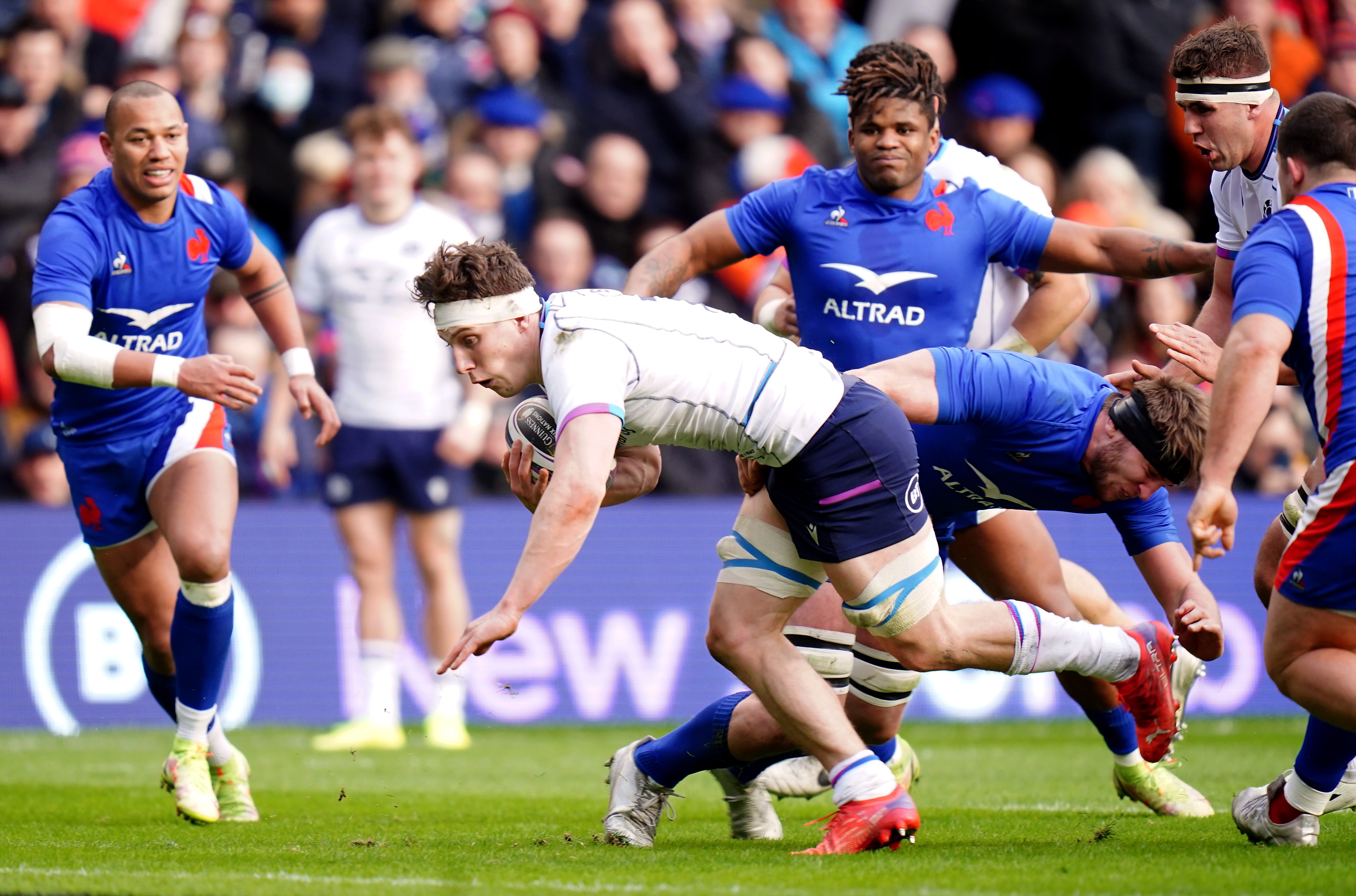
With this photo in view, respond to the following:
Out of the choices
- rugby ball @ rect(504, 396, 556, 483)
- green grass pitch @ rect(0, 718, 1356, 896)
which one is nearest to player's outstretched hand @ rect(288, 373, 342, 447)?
green grass pitch @ rect(0, 718, 1356, 896)

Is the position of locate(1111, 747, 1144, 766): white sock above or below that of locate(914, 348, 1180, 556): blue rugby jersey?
below

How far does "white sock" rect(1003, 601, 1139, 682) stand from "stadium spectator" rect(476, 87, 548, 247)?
814 centimetres

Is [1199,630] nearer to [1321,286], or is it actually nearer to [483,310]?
[1321,286]

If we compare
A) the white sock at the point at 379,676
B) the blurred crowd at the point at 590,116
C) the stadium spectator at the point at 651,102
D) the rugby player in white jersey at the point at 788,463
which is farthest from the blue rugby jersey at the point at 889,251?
the stadium spectator at the point at 651,102

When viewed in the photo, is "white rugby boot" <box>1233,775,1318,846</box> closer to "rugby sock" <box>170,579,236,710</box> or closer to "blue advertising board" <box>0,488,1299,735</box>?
"rugby sock" <box>170,579,236,710</box>

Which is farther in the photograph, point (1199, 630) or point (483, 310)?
point (1199, 630)

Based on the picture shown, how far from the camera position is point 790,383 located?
5.36m

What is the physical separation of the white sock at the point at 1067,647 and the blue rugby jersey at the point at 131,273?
376cm

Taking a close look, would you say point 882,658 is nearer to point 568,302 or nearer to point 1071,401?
point 1071,401

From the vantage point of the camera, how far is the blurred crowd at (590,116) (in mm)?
12305

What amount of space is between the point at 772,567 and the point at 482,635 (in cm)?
129

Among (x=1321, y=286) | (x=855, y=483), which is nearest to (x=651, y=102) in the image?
(x=855, y=483)

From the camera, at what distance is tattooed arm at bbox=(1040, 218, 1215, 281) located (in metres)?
6.51

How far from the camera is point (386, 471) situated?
35.1 feet
